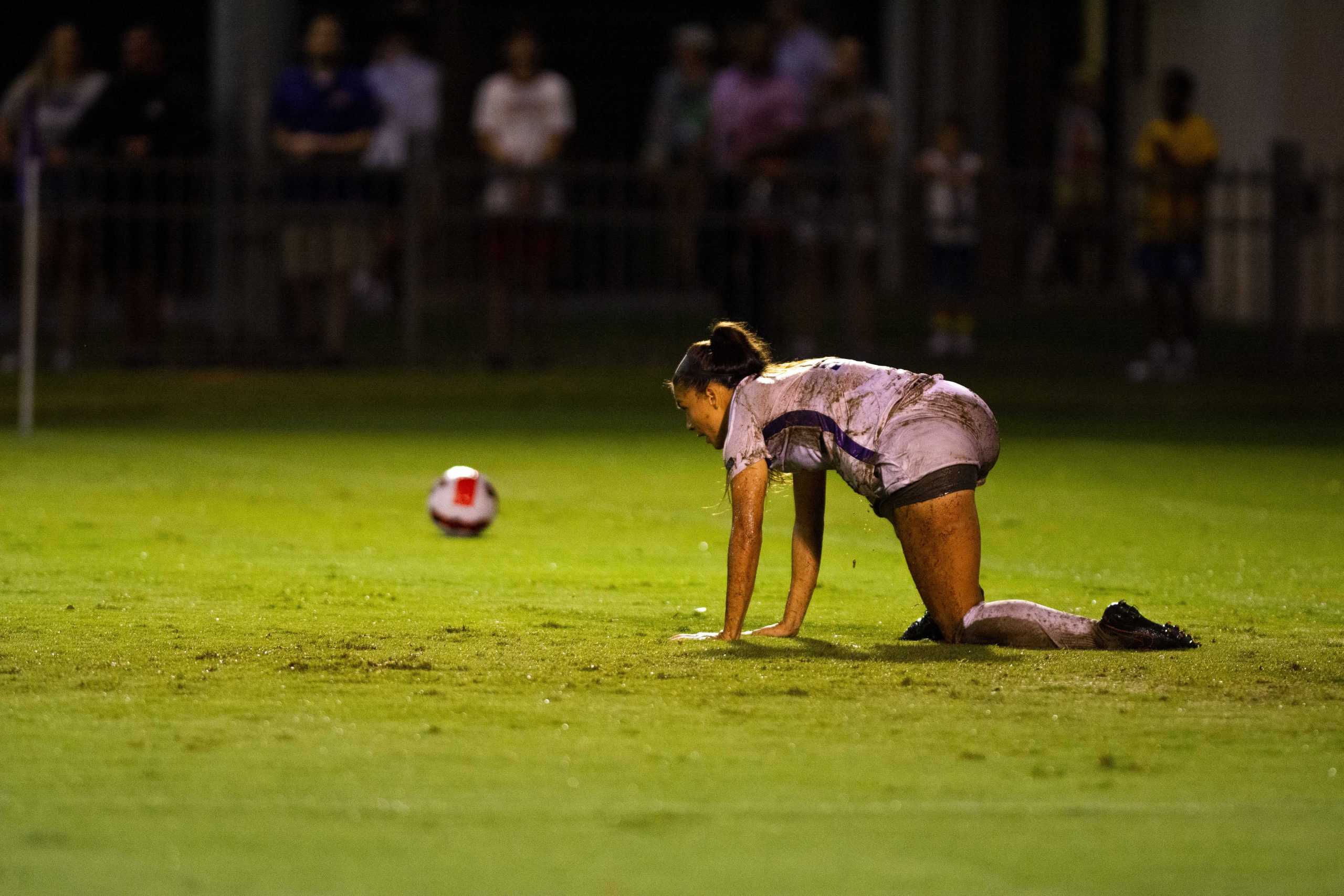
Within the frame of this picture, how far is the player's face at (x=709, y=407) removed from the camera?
6.67 meters

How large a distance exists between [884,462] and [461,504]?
3.00m

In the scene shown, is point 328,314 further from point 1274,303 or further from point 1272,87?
point 1272,87

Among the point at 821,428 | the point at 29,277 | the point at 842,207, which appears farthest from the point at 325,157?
the point at 821,428

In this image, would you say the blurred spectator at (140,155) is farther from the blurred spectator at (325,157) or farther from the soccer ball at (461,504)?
the soccer ball at (461,504)

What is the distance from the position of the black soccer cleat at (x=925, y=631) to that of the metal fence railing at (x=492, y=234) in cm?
1044

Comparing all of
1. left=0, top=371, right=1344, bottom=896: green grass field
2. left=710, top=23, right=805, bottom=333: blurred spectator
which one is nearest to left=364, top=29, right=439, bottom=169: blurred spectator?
left=710, top=23, right=805, bottom=333: blurred spectator

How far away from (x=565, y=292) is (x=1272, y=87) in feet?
29.6

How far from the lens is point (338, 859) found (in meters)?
4.21

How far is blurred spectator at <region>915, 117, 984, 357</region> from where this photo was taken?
61.3ft

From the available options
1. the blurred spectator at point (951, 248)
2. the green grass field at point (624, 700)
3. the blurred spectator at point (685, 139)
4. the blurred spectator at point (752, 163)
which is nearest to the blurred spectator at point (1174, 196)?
the blurred spectator at point (951, 248)

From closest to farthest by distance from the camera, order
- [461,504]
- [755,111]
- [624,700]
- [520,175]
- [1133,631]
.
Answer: [624,700], [1133,631], [461,504], [755,111], [520,175]


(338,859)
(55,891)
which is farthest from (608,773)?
(55,891)

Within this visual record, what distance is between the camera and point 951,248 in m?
18.8

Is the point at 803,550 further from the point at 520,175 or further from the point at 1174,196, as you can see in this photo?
the point at 1174,196
